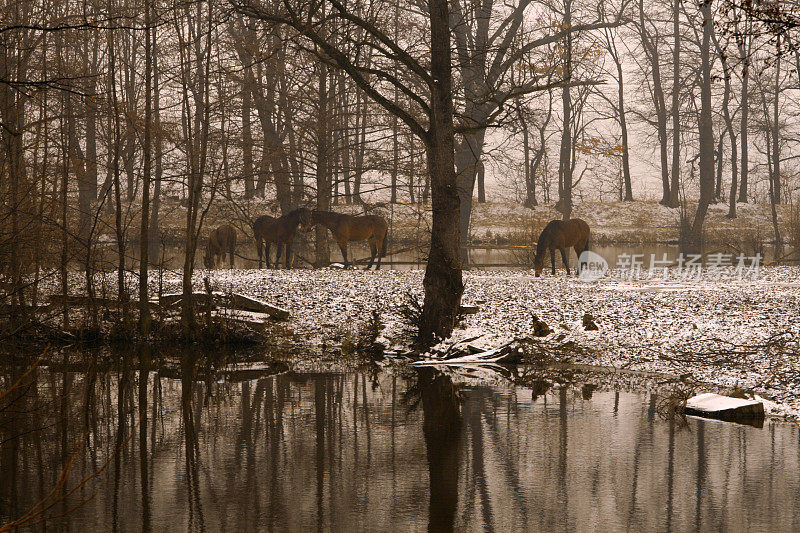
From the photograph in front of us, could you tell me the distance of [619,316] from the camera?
12891 millimetres

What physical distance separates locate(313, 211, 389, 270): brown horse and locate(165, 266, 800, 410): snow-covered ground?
395 centimetres

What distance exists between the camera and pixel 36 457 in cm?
673

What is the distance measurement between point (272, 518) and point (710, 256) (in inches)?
1044

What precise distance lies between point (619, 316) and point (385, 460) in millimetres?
7147

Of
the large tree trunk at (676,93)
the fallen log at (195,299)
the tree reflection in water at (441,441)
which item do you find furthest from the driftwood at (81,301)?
the large tree trunk at (676,93)

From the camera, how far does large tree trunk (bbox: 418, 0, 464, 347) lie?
11680 millimetres

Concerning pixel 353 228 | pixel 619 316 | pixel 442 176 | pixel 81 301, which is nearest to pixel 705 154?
pixel 353 228

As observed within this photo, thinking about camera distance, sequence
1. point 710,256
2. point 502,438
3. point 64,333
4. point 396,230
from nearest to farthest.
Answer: point 502,438, point 64,333, point 710,256, point 396,230

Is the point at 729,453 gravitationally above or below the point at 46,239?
below

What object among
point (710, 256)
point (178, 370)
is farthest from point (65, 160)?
point (710, 256)

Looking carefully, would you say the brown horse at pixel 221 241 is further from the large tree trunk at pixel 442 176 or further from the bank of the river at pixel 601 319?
the large tree trunk at pixel 442 176

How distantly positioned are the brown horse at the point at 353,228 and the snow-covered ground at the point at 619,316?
3952 mm

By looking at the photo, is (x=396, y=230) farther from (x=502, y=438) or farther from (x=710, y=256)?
(x=502, y=438)

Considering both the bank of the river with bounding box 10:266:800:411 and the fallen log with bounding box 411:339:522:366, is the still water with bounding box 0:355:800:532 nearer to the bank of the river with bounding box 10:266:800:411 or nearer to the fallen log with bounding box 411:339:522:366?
the fallen log with bounding box 411:339:522:366
